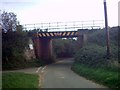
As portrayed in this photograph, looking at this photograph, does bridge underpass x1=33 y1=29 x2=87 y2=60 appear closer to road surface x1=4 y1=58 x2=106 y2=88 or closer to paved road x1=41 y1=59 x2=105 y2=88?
road surface x1=4 y1=58 x2=106 y2=88

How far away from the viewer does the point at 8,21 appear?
145 feet

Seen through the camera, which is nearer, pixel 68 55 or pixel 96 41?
pixel 96 41

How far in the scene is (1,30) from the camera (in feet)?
139

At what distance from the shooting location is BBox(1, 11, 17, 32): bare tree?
4372 centimetres

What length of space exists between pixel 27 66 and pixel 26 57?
2.66 metres

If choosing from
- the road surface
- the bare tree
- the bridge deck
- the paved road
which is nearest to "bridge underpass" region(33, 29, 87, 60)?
the bridge deck

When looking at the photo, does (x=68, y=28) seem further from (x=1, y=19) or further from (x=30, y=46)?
(x=1, y=19)

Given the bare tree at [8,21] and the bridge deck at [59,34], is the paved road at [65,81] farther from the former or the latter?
the bridge deck at [59,34]

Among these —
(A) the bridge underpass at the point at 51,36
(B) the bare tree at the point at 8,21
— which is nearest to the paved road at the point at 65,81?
(B) the bare tree at the point at 8,21

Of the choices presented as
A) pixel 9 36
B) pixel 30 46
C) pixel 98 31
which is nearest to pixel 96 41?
pixel 98 31

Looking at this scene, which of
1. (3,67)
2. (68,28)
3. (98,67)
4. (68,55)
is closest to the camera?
(98,67)

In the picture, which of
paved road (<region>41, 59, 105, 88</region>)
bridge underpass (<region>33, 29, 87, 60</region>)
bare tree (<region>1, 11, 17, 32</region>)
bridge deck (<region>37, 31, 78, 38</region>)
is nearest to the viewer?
paved road (<region>41, 59, 105, 88</region>)

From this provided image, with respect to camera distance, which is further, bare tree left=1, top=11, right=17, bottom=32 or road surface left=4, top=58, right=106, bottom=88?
bare tree left=1, top=11, right=17, bottom=32

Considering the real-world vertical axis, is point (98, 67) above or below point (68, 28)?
below
